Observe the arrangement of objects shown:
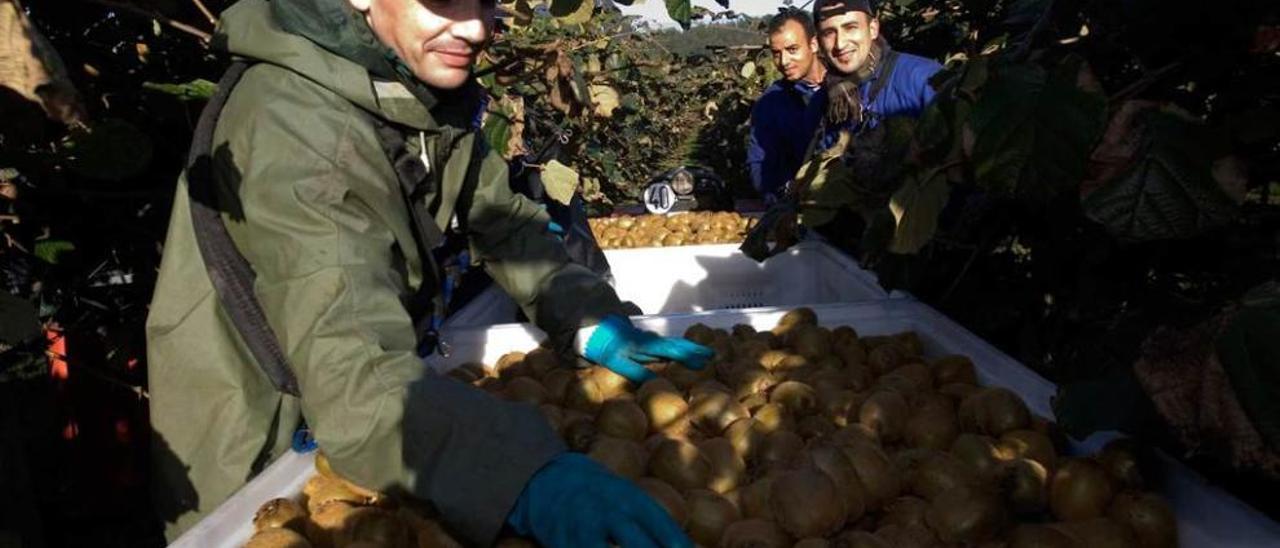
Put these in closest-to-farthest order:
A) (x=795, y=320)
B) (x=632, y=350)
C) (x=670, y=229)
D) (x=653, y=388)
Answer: (x=653, y=388), (x=632, y=350), (x=795, y=320), (x=670, y=229)

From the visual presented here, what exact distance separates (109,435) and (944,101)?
3.35 m

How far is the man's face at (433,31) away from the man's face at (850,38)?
2.49 meters

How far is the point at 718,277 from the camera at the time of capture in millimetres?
3863

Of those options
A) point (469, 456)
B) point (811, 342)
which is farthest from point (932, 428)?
point (469, 456)

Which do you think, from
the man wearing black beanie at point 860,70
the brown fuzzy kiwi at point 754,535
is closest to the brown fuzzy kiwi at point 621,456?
the brown fuzzy kiwi at point 754,535

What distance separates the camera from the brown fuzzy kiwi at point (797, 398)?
7.01 ft

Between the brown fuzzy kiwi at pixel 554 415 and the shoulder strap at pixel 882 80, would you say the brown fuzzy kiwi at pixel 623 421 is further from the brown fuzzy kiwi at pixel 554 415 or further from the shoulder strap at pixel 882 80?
the shoulder strap at pixel 882 80

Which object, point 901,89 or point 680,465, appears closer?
point 680,465

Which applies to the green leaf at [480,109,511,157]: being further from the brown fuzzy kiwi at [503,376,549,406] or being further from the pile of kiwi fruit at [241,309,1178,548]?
the brown fuzzy kiwi at [503,376,549,406]

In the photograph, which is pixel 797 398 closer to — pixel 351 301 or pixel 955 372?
pixel 955 372

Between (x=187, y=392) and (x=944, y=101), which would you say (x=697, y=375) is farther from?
(x=187, y=392)

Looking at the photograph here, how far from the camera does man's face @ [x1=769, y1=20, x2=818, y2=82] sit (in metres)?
4.83

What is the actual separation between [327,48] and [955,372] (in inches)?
62.5

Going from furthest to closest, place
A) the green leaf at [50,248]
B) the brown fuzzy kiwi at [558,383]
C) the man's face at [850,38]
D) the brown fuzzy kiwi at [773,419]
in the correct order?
the man's face at [850,38], the green leaf at [50,248], the brown fuzzy kiwi at [558,383], the brown fuzzy kiwi at [773,419]
